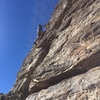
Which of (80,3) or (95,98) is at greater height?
(80,3)

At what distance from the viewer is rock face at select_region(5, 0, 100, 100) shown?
18.0 metres

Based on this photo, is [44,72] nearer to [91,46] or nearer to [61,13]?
[91,46]

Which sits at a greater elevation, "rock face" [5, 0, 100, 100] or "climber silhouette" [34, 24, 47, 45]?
"climber silhouette" [34, 24, 47, 45]

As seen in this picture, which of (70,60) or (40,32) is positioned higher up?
(40,32)

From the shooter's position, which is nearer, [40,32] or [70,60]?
[70,60]

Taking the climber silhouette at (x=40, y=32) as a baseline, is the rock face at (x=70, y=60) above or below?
below

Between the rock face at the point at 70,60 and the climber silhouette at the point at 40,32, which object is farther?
the climber silhouette at the point at 40,32

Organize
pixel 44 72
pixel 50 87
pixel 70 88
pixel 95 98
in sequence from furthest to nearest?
1. pixel 44 72
2. pixel 50 87
3. pixel 70 88
4. pixel 95 98

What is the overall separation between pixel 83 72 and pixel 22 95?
38.4 feet

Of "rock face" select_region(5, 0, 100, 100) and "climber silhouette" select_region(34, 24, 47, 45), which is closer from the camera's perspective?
"rock face" select_region(5, 0, 100, 100)

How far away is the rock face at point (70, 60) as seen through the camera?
17953 millimetres

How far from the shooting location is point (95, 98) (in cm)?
1596

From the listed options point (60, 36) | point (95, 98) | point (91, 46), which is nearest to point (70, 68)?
point (91, 46)

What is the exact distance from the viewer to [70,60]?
20062 mm
